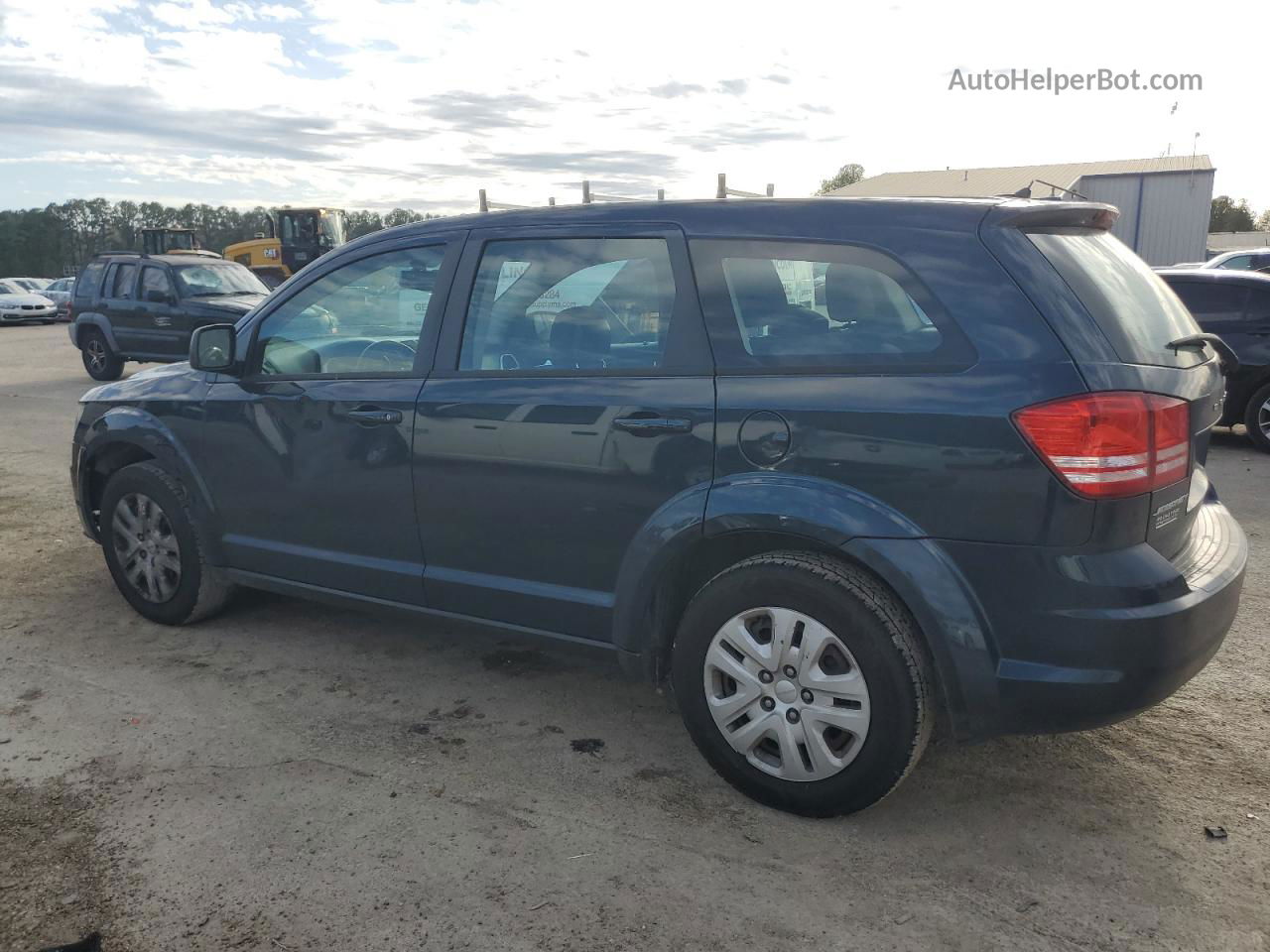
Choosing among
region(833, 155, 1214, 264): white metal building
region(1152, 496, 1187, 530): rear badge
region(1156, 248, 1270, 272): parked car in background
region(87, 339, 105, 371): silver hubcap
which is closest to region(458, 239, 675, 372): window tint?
region(1152, 496, 1187, 530): rear badge

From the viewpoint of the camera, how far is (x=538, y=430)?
350cm

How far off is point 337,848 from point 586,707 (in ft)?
3.98

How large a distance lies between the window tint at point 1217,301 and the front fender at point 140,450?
8.26 metres

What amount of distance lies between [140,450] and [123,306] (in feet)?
40.8

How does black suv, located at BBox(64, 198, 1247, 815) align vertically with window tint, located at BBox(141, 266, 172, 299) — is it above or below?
below

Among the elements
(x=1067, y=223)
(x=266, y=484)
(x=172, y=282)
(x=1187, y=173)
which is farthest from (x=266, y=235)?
(x=1067, y=223)

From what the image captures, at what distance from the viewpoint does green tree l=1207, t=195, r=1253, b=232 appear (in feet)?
260

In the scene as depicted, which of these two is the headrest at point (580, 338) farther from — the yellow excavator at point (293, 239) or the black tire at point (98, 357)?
the yellow excavator at point (293, 239)

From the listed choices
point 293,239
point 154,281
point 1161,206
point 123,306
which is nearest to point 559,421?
point 154,281

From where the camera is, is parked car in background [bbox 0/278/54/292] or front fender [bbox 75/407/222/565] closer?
front fender [bbox 75/407/222/565]

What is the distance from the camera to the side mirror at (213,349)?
434 cm

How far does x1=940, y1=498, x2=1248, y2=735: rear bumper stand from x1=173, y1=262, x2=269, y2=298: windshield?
1502 cm

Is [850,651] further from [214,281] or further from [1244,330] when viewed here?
[214,281]

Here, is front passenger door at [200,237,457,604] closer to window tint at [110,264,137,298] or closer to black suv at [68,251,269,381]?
black suv at [68,251,269,381]
